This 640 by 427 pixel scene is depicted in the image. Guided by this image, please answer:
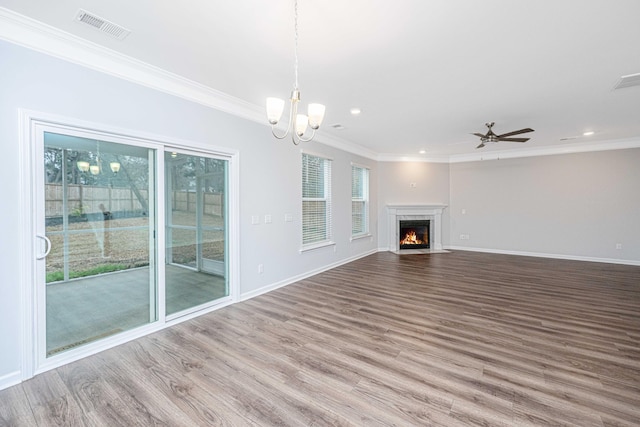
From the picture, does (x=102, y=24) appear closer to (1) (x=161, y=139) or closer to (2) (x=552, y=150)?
(1) (x=161, y=139)

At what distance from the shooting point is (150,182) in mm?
3090

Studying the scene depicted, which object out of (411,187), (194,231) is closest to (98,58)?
(194,231)

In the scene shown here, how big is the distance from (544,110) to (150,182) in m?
5.69

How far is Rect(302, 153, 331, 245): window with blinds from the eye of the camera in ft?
17.6

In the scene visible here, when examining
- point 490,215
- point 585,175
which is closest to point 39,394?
point 490,215

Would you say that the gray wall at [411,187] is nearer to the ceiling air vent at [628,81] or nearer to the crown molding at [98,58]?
the ceiling air vent at [628,81]

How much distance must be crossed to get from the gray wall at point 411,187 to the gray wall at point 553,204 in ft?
0.94

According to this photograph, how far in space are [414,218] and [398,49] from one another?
622 cm

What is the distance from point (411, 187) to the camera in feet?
27.3

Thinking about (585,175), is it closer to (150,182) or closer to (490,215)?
(490,215)

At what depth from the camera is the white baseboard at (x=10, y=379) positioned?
2.10m

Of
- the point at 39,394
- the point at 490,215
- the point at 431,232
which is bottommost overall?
the point at 39,394

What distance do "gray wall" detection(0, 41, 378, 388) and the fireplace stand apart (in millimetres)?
2872

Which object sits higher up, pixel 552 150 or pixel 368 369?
pixel 552 150
